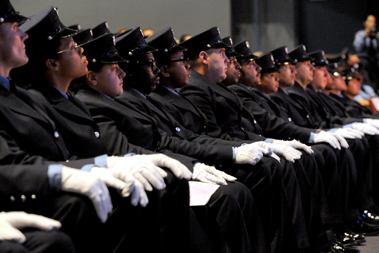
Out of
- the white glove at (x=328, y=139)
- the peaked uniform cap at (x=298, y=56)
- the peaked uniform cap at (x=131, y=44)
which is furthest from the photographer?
the peaked uniform cap at (x=298, y=56)

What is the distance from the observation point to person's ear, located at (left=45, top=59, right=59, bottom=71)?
8.07ft

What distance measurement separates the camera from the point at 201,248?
241cm

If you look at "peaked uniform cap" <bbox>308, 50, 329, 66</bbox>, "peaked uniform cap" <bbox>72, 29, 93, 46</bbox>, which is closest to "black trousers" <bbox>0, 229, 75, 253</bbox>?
"peaked uniform cap" <bbox>72, 29, 93, 46</bbox>

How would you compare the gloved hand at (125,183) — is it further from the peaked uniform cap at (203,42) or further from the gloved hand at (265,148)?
the peaked uniform cap at (203,42)

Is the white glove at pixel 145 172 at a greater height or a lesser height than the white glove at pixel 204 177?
greater

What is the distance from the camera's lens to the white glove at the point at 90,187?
164 cm

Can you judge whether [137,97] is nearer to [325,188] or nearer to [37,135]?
[37,135]

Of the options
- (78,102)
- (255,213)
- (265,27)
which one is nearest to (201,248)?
(255,213)

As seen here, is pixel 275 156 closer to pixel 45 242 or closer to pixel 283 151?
pixel 283 151

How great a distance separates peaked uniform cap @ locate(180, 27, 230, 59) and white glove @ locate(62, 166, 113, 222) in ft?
7.38

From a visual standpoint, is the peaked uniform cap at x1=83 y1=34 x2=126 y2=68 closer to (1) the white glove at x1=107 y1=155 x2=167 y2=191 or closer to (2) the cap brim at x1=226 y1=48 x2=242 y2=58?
(1) the white glove at x1=107 y1=155 x2=167 y2=191

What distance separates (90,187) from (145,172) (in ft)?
1.01

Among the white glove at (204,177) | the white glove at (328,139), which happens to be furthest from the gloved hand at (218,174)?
the white glove at (328,139)

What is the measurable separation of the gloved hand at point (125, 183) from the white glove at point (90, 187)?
0.09 meters
